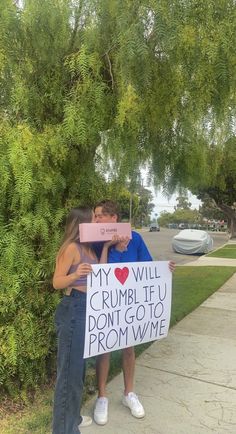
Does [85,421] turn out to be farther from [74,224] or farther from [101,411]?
[74,224]

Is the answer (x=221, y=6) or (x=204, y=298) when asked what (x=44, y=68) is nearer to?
(x=221, y=6)

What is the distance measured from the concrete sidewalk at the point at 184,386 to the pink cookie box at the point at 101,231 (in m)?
1.48

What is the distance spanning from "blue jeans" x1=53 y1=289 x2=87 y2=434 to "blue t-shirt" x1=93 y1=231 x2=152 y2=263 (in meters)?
0.58

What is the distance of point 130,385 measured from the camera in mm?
3840

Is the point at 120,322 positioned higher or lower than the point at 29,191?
lower

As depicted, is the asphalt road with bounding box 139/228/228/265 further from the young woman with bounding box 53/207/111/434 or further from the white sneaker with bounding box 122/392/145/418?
the young woman with bounding box 53/207/111/434

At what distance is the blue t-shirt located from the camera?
358cm

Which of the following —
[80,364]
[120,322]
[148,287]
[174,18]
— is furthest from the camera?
[148,287]

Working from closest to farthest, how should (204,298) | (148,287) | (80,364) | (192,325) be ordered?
(80,364)
(148,287)
(192,325)
(204,298)

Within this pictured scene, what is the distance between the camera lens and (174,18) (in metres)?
3.32

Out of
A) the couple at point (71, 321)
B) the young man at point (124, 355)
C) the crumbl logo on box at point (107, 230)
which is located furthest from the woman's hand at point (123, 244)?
the couple at point (71, 321)

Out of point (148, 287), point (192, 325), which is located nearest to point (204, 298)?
point (192, 325)

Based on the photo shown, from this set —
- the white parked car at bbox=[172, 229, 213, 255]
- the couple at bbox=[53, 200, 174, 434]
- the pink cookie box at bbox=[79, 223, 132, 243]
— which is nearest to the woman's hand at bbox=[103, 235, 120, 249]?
the pink cookie box at bbox=[79, 223, 132, 243]

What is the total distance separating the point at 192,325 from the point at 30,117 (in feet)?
14.6
